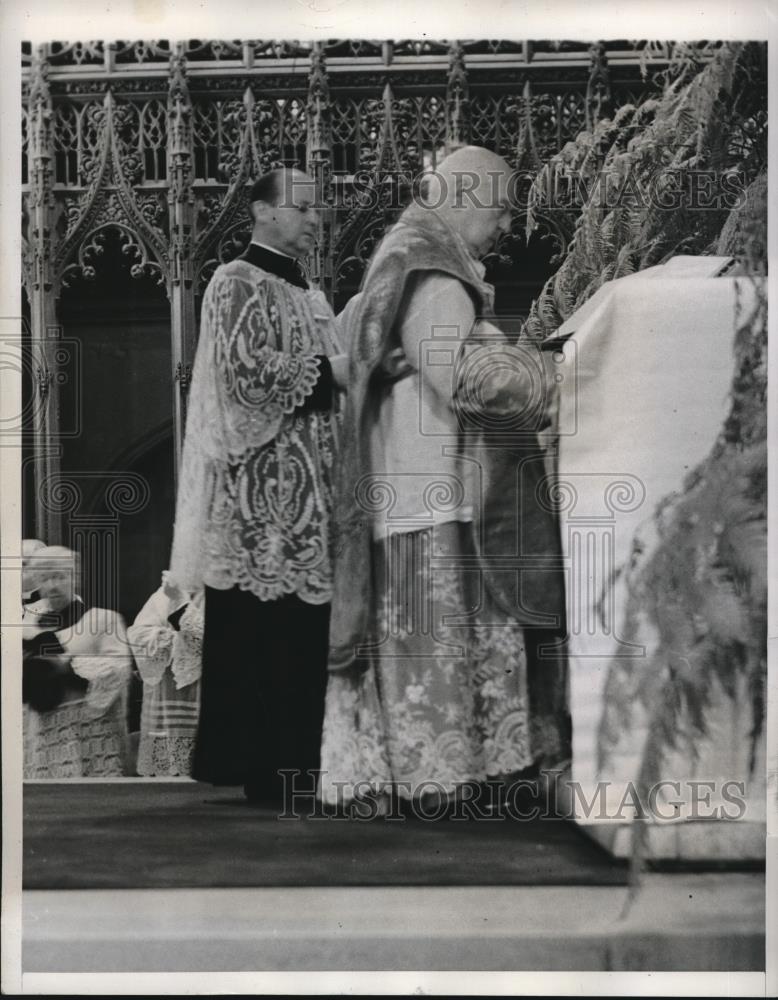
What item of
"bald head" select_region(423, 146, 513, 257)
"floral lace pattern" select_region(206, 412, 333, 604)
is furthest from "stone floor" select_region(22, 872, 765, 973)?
"bald head" select_region(423, 146, 513, 257)

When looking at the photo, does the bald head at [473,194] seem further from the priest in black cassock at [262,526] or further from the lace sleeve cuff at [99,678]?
the lace sleeve cuff at [99,678]

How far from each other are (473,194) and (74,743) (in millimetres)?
2086

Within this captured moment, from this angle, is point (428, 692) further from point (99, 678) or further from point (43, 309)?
point (43, 309)

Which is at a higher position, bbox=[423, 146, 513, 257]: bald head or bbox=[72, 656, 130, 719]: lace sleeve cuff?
bbox=[423, 146, 513, 257]: bald head

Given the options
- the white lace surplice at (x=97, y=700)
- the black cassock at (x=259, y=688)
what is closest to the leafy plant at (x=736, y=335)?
the black cassock at (x=259, y=688)

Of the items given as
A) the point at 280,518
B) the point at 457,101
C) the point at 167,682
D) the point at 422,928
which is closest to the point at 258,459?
the point at 280,518

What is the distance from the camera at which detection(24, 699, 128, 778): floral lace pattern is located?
424cm

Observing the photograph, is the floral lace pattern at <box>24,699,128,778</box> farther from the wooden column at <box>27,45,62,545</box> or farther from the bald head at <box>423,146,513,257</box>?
the bald head at <box>423,146,513,257</box>

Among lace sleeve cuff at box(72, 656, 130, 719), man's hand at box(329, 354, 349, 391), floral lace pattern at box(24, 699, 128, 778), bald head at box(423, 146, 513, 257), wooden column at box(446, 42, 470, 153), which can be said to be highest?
wooden column at box(446, 42, 470, 153)

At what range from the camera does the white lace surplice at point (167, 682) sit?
4219 mm

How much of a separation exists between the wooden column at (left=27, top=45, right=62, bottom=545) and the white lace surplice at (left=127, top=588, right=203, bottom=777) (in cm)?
39

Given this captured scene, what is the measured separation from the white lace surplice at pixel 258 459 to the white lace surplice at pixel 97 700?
29 centimetres

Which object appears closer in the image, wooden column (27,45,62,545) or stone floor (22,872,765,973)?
stone floor (22,872,765,973)

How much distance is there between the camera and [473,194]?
4273 millimetres
